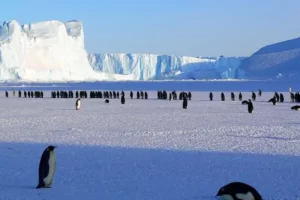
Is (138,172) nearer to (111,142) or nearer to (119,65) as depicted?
(111,142)

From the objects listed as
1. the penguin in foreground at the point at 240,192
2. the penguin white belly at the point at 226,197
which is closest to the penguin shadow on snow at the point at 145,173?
the penguin white belly at the point at 226,197

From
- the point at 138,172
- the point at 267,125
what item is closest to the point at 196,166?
the point at 138,172

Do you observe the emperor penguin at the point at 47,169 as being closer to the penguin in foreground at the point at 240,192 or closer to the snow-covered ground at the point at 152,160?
the snow-covered ground at the point at 152,160

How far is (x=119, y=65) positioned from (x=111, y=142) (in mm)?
121786

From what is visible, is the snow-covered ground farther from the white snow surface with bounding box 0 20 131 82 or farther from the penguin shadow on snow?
the white snow surface with bounding box 0 20 131 82

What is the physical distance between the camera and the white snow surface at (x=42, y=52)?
281 feet

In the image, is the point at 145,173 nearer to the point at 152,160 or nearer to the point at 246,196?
the point at 152,160

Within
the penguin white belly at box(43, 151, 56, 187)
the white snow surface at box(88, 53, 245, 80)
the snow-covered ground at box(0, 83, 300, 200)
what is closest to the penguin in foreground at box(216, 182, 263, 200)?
the snow-covered ground at box(0, 83, 300, 200)

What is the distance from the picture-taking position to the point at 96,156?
8.01 metres

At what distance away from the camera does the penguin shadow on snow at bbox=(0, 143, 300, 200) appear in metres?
5.51

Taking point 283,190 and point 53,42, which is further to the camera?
point 53,42

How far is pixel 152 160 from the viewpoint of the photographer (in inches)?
296

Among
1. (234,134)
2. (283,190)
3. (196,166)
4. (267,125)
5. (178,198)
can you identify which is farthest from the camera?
(267,125)

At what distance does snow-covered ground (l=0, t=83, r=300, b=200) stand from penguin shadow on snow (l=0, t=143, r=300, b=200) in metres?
0.01
